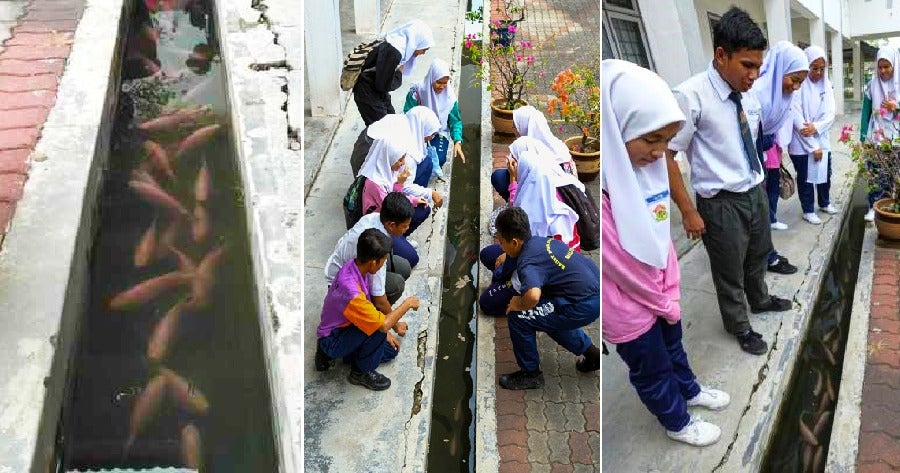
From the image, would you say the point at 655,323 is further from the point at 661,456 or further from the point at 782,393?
the point at 782,393

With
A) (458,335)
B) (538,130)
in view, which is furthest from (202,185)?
(538,130)

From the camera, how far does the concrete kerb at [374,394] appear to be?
2.56 meters

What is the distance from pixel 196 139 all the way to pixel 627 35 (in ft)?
5.85

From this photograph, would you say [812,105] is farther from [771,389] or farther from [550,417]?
[550,417]

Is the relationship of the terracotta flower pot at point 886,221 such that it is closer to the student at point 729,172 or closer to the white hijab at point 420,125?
the student at point 729,172

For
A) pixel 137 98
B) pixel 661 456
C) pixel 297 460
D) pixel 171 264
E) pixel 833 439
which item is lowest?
pixel 833 439

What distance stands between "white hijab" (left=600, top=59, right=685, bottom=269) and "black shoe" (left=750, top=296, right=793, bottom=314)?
4.16 feet

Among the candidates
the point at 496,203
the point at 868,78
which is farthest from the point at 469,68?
the point at 868,78

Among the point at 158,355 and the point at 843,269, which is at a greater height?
the point at 158,355

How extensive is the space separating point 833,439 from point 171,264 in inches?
88.6

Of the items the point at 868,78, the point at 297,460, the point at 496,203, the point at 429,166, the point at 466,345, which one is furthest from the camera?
the point at 496,203

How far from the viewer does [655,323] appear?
213 centimetres

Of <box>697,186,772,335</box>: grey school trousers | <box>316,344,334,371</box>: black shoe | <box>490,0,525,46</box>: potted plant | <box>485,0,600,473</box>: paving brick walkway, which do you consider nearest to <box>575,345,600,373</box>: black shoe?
<box>485,0,600,473</box>: paving brick walkway

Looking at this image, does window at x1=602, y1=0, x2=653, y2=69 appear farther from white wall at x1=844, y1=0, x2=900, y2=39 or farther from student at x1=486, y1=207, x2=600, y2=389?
white wall at x1=844, y1=0, x2=900, y2=39
